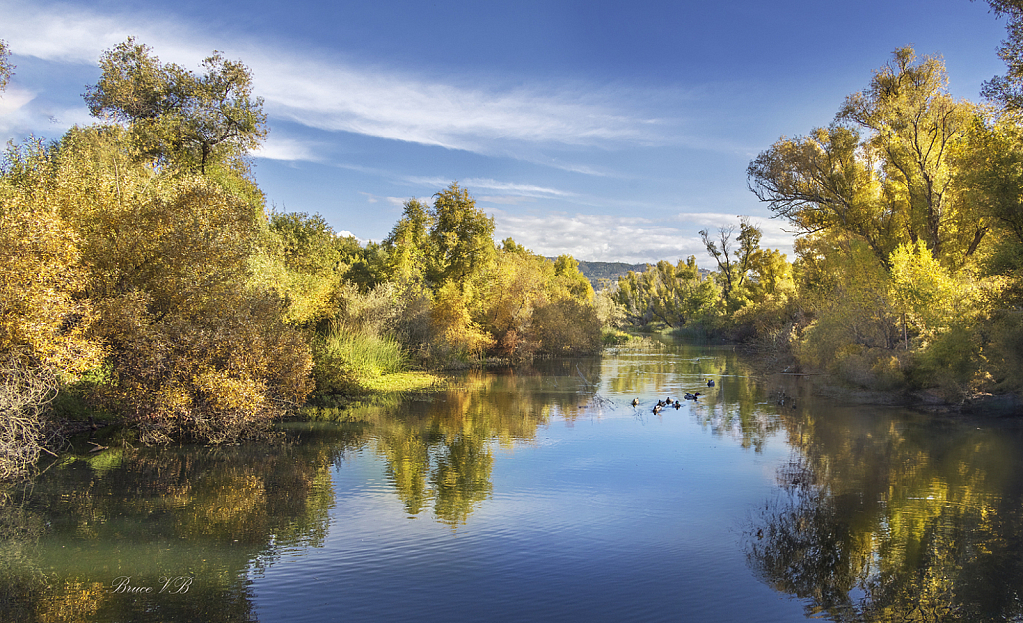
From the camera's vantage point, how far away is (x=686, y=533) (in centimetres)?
926

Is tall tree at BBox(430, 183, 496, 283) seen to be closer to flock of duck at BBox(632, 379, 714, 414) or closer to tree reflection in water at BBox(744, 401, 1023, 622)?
flock of duck at BBox(632, 379, 714, 414)

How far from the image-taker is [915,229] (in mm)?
25125

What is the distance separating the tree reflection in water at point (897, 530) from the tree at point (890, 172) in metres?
11.3

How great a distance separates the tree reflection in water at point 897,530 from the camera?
710 cm

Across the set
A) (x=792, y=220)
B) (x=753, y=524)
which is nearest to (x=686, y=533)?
(x=753, y=524)

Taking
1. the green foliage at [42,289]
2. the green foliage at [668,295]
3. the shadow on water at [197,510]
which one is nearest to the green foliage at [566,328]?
the shadow on water at [197,510]

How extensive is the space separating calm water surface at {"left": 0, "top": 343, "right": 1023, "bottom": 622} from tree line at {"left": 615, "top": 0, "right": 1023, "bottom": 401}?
9.98 feet

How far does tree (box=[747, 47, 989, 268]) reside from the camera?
76.5 feet

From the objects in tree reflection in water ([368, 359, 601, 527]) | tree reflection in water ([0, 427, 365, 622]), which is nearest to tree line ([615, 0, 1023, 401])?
tree reflection in water ([368, 359, 601, 527])

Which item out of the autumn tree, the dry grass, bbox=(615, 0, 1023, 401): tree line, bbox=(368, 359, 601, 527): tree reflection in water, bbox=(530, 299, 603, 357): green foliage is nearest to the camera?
the dry grass

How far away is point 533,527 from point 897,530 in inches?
206

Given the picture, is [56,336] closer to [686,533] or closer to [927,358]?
[686,533]

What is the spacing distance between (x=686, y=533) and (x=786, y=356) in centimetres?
2762

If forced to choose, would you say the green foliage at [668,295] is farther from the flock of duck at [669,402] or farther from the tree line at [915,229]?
the flock of duck at [669,402]
